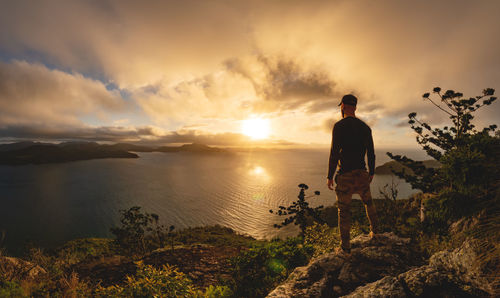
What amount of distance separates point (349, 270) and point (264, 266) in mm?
2863

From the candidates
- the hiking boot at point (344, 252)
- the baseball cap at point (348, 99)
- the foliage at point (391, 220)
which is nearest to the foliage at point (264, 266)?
the hiking boot at point (344, 252)

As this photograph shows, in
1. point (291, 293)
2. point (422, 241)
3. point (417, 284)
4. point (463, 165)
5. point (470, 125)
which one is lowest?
point (291, 293)

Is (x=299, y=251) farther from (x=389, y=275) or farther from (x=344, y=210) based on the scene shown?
(x=389, y=275)

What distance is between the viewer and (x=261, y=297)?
5137 millimetres

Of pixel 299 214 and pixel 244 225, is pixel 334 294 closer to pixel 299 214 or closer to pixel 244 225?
pixel 299 214

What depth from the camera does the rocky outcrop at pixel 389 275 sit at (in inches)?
101

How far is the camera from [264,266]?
6039mm

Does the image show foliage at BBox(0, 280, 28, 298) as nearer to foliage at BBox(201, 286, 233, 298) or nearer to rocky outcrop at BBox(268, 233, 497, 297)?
foliage at BBox(201, 286, 233, 298)

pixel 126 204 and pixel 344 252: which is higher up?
pixel 344 252

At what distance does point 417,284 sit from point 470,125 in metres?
20.3

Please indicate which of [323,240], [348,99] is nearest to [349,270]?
[323,240]

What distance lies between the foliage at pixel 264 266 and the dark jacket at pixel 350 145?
343 centimetres

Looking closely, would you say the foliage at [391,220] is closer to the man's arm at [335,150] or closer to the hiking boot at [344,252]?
the hiking boot at [344,252]

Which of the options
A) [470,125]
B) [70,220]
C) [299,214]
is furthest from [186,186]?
[470,125]
